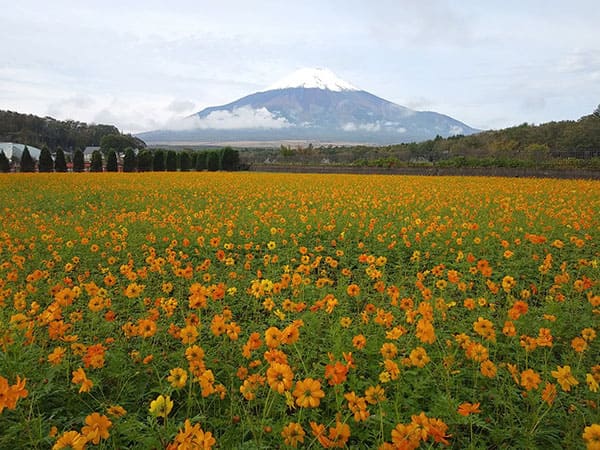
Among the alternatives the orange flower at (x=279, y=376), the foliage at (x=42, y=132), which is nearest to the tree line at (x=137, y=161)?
the orange flower at (x=279, y=376)

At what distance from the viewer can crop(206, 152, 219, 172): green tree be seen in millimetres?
35312

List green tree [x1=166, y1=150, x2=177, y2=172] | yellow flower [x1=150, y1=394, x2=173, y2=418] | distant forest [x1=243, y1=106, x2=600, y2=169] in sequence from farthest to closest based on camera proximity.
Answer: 1. green tree [x1=166, y1=150, x2=177, y2=172]
2. distant forest [x1=243, y1=106, x2=600, y2=169]
3. yellow flower [x1=150, y1=394, x2=173, y2=418]

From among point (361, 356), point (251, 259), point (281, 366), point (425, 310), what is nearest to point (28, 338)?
point (281, 366)

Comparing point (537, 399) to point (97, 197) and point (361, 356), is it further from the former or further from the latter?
point (97, 197)

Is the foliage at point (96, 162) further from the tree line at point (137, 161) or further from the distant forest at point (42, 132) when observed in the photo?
the distant forest at point (42, 132)

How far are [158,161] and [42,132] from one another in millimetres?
49071

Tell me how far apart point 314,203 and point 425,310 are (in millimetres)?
8506

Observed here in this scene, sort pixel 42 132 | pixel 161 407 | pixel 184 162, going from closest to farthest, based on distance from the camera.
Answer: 1. pixel 161 407
2. pixel 184 162
3. pixel 42 132

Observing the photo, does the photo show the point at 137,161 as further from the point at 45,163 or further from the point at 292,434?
the point at 292,434

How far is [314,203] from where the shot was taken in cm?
1071

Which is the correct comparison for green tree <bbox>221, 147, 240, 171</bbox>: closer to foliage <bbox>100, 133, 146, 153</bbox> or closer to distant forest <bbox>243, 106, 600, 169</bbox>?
distant forest <bbox>243, 106, 600, 169</bbox>

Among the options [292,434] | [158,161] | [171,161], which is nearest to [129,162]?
[158,161]

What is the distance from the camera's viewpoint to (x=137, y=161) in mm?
33938

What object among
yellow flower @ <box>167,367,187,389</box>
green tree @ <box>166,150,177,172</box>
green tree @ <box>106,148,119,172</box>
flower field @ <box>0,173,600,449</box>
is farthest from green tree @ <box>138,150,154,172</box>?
yellow flower @ <box>167,367,187,389</box>
